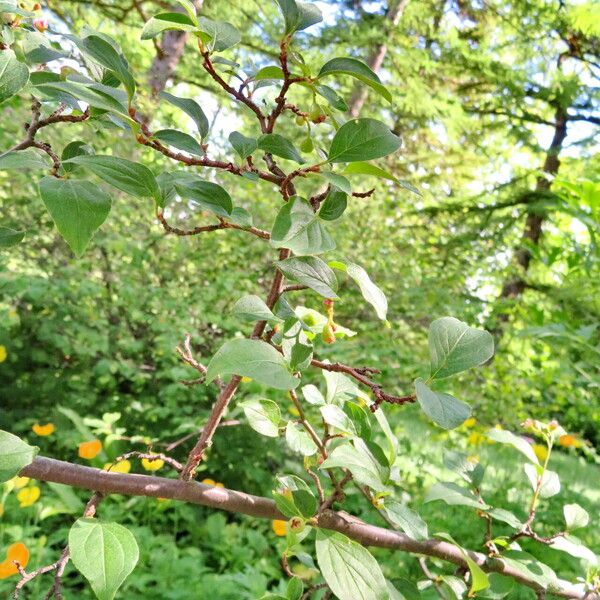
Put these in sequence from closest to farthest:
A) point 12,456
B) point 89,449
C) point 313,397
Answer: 1. point 12,456
2. point 313,397
3. point 89,449

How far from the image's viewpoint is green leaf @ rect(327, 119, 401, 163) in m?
0.38

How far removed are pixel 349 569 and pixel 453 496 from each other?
248 millimetres

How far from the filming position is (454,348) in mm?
439

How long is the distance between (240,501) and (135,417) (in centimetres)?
188

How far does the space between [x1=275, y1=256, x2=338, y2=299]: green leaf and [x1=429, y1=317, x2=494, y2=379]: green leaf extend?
11cm

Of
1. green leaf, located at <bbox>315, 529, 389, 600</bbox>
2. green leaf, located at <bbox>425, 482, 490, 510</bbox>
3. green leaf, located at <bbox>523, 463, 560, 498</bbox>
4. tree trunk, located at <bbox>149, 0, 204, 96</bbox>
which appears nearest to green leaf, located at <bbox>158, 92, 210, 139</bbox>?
green leaf, located at <bbox>315, 529, 389, 600</bbox>

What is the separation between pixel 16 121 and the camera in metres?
2.47

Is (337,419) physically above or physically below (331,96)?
below

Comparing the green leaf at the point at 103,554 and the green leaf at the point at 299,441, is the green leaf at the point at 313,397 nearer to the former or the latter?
the green leaf at the point at 299,441

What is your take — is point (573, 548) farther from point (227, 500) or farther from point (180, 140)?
point (180, 140)

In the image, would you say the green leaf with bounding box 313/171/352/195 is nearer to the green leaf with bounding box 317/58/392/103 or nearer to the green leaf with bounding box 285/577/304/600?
the green leaf with bounding box 317/58/392/103

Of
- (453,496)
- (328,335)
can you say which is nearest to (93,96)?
(328,335)

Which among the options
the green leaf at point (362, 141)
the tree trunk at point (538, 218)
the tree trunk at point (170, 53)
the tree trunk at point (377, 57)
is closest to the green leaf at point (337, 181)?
the green leaf at point (362, 141)

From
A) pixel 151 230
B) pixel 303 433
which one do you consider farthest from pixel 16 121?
pixel 303 433
